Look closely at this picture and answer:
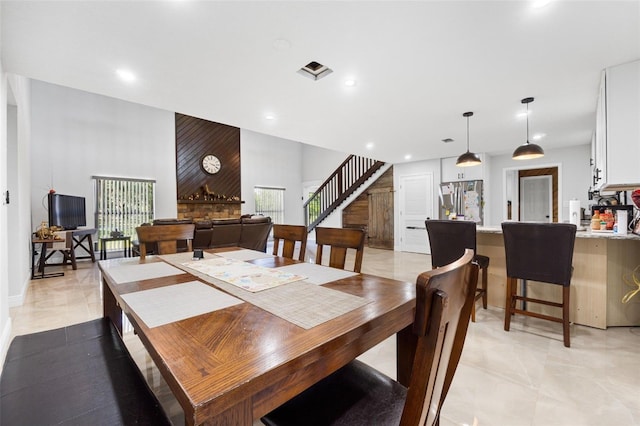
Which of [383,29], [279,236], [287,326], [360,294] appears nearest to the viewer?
[287,326]

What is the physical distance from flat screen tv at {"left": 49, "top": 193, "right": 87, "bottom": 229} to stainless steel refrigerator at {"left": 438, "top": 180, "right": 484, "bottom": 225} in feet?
24.9

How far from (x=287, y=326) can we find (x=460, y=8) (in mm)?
2199

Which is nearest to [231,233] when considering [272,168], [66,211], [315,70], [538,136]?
[66,211]

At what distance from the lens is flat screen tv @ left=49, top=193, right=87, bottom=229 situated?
4.88m

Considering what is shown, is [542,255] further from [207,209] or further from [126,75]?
[207,209]

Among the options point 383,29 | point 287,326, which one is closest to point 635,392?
point 287,326

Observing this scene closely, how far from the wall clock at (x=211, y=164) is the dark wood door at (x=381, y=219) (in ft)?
14.7

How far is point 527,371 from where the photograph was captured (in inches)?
74.2

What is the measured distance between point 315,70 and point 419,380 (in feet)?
8.98

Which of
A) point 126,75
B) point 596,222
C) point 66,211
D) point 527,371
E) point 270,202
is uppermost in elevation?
point 126,75

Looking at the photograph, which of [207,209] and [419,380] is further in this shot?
[207,209]

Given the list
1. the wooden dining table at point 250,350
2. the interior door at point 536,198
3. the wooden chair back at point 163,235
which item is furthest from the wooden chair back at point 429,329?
the interior door at point 536,198

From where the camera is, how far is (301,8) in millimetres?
1810

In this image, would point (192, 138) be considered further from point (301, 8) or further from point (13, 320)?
point (301, 8)
